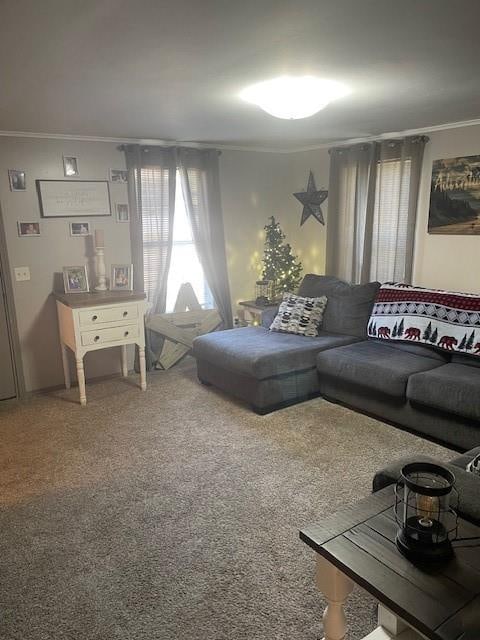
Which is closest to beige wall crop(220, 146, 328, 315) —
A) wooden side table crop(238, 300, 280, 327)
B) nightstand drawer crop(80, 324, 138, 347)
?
wooden side table crop(238, 300, 280, 327)

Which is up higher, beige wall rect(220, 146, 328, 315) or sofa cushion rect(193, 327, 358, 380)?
beige wall rect(220, 146, 328, 315)

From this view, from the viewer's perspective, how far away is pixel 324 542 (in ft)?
4.73

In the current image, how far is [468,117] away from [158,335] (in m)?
3.22

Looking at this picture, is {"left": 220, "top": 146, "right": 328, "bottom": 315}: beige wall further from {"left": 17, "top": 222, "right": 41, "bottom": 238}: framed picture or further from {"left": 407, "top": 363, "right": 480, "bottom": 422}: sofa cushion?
{"left": 407, "top": 363, "right": 480, "bottom": 422}: sofa cushion

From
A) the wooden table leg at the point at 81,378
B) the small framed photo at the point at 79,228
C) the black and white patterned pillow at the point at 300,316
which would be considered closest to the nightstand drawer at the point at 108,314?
the wooden table leg at the point at 81,378

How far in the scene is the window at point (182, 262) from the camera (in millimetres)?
4684

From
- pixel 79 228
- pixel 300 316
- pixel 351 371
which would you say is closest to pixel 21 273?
pixel 79 228

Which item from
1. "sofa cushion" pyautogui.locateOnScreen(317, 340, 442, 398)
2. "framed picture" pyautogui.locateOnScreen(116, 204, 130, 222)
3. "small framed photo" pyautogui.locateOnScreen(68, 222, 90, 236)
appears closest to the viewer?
"sofa cushion" pyautogui.locateOnScreen(317, 340, 442, 398)

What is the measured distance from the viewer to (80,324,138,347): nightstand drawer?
147 inches

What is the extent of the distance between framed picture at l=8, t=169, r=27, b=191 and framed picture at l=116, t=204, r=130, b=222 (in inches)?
31.2

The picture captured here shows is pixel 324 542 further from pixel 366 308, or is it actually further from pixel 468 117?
pixel 468 117

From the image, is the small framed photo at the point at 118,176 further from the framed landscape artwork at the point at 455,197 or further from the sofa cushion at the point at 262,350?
the framed landscape artwork at the point at 455,197

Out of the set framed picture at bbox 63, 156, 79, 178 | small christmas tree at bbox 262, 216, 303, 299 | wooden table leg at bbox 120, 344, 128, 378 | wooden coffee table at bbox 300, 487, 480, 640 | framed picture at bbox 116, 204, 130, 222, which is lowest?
wooden table leg at bbox 120, 344, 128, 378

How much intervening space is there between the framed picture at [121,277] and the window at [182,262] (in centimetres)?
55
